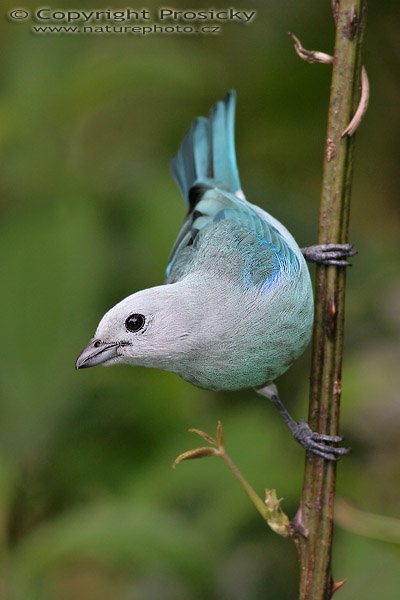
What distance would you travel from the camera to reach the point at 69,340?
140 inches

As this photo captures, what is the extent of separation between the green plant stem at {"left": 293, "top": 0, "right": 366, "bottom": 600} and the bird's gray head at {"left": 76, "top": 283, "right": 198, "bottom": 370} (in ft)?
1.54

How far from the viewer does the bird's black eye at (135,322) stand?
2744mm

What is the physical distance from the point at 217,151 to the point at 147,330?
1243 millimetres

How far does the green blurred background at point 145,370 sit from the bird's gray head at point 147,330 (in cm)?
63

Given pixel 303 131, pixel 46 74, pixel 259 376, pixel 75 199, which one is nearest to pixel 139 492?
pixel 259 376

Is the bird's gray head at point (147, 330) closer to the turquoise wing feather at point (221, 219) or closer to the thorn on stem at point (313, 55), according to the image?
the turquoise wing feather at point (221, 219)

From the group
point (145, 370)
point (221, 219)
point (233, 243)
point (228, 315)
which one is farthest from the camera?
point (145, 370)

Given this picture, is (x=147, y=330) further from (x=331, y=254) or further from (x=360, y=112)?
(x=360, y=112)

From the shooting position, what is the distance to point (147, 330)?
2.79 meters

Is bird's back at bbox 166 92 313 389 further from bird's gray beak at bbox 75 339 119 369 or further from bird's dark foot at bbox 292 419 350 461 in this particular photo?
bird's dark foot at bbox 292 419 350 461

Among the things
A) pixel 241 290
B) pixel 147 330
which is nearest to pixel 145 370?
pixel 241 290

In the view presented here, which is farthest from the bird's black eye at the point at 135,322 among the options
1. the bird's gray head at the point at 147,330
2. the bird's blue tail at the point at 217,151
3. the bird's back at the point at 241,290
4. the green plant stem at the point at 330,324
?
the bird's blue tail at the point at 217,151

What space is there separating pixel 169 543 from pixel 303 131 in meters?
2.49

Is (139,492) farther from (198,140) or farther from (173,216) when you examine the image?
(198,140)
